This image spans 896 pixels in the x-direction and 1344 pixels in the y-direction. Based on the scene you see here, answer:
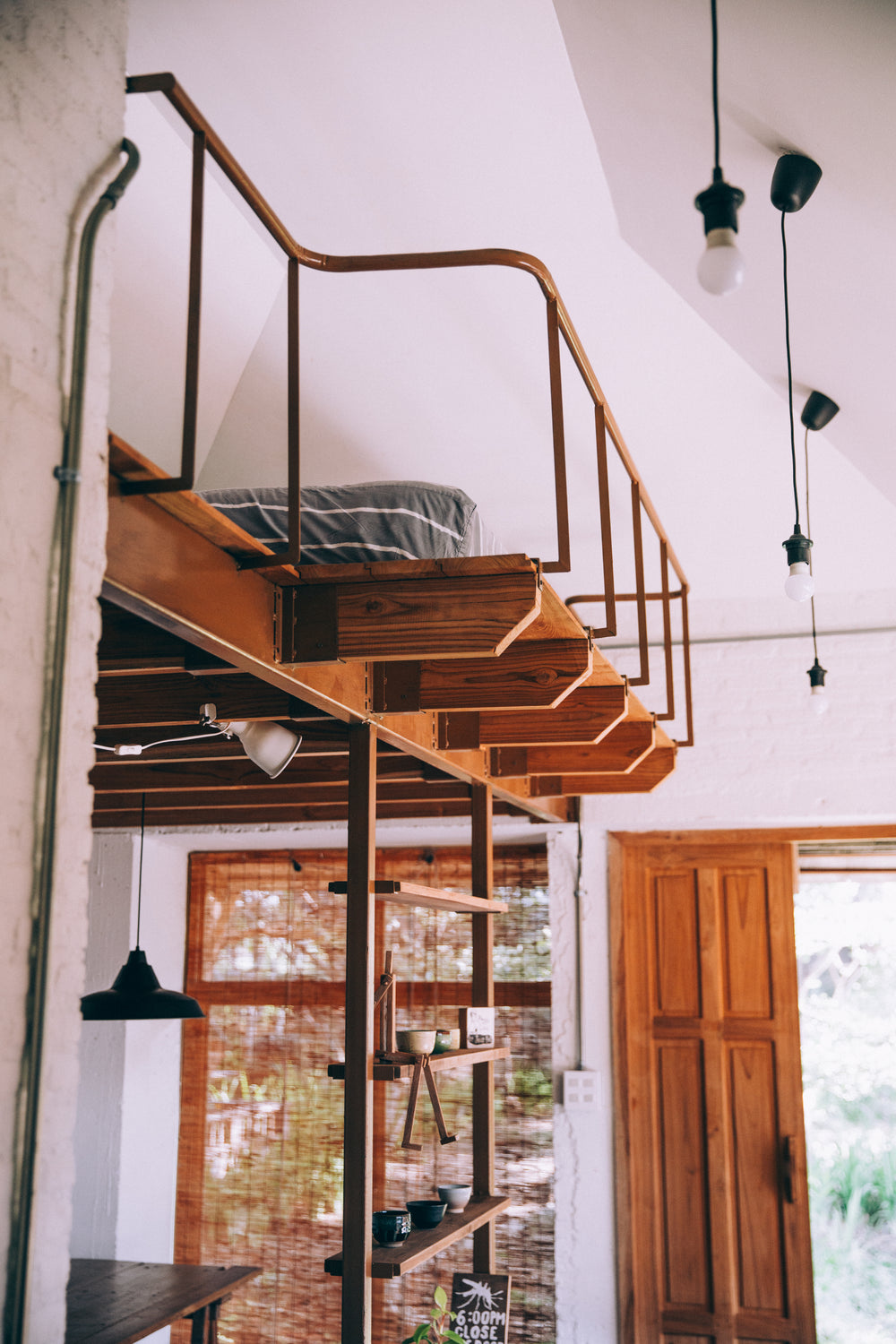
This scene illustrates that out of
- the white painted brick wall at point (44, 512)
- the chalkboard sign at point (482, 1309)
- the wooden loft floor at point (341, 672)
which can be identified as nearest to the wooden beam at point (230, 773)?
the wooden loft floor at point (341, 672)

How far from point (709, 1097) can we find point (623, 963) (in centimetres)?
65

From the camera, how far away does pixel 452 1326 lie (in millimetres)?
3732

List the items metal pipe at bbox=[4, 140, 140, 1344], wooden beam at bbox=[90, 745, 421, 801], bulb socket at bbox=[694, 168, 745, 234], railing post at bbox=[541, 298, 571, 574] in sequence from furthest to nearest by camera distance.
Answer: wooden beam at bbox=[90, 745, 421, 801], railing post at bbox=[541, 298, 571, 574], bulb socket at bbox=[694, 168, 745, 234], metal pipe at bbox=[4, 140, 140, 1344]

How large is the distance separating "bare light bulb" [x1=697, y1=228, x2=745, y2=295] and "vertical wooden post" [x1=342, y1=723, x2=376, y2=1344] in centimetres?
178

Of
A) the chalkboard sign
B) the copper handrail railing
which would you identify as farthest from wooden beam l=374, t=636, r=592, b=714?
the chalkboard sign

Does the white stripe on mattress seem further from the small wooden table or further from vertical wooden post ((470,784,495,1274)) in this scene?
the small wooden table

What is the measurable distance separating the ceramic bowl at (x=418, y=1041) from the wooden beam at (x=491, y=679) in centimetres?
90

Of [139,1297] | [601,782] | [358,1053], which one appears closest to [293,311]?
[358,1053]

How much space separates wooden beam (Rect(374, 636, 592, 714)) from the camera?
307cm

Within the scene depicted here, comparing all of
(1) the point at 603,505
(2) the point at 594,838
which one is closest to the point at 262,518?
(1) the point at 603,505

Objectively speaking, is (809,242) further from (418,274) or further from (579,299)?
(418,274)

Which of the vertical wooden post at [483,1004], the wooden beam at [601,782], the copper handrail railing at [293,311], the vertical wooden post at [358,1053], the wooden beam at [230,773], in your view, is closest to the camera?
the copper handrail railing at [293,311]

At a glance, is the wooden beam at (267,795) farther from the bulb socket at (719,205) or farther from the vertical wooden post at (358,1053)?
the bulb socket at (719,205)

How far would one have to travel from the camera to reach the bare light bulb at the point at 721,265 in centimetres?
155
